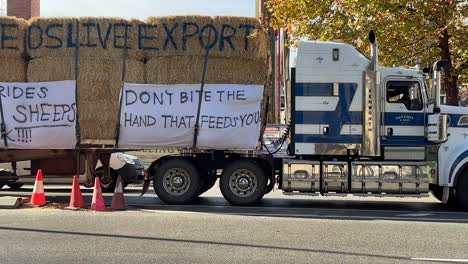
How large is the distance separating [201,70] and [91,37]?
2.46m

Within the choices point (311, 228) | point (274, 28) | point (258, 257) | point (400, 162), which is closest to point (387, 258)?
point (258, 257)

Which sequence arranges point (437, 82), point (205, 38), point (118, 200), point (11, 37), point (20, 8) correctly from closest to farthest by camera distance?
point (118, 200), point (437, 82), point (205, 38), point (11, 37), point (20, 8)

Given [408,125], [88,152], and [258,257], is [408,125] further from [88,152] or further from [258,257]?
[88,152]

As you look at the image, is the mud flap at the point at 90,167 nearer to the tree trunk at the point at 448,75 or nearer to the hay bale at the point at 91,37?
the hay bale at the point at 91,37

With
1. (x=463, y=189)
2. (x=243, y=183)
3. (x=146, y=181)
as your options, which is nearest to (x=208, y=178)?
(x=243, y=183)

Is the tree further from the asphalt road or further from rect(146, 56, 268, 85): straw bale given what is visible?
the asphalt road

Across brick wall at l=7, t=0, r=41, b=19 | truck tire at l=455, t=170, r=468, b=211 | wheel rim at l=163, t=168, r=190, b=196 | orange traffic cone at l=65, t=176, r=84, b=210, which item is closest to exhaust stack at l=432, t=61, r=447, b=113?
truck tire at l=455, t=170, r=468, b=211

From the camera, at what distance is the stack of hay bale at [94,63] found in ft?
39.1

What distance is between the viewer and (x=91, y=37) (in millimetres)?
11930

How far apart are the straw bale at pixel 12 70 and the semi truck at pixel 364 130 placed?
544 cm

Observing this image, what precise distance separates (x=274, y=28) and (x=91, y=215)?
8966 millimetres

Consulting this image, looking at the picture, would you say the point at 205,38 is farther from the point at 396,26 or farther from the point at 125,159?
the point at 396,26

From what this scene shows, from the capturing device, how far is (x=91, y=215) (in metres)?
10.0

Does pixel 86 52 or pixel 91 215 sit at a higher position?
pixel 86 52
